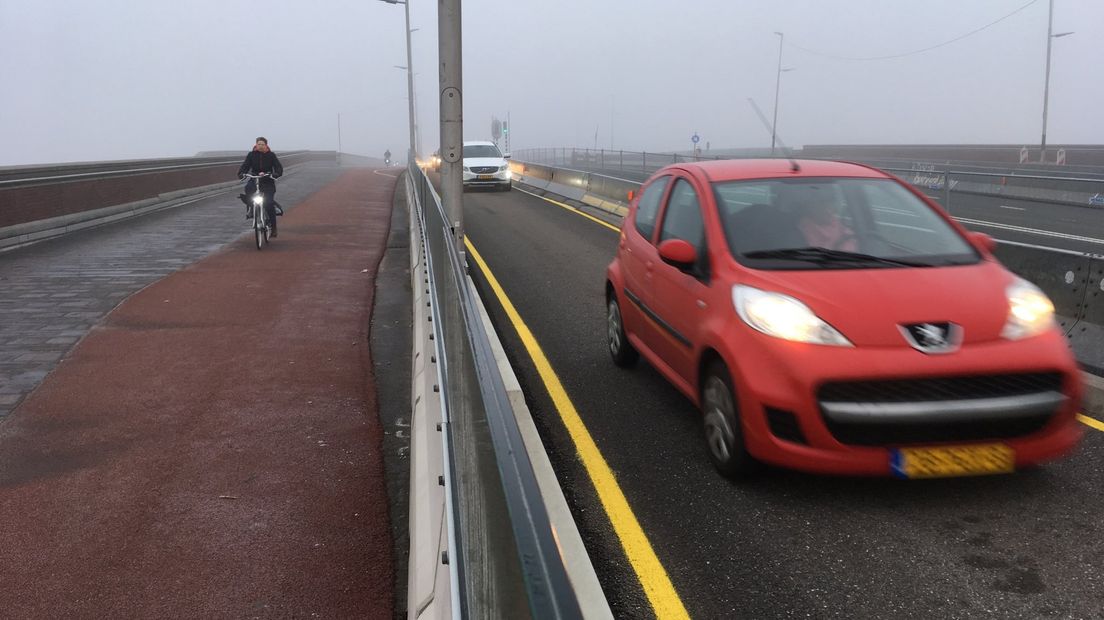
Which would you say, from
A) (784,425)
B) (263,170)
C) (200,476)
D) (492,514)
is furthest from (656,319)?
(263,170)

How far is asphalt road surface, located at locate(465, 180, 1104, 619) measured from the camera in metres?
3.30

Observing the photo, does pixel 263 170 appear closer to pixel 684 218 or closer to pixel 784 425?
pixel 684 218

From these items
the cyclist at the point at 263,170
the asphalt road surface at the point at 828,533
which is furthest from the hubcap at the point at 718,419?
the cyclist at the point at 263,170

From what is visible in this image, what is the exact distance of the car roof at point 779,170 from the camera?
5.37 m

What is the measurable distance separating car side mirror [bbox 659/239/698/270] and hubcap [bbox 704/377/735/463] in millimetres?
748

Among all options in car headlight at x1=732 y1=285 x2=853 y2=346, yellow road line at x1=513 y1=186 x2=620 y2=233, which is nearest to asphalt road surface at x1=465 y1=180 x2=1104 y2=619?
car headlight at x1=732 y1=285 x2=853 y2=346

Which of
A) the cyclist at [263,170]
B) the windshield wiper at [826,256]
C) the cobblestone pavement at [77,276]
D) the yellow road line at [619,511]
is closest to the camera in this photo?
the yellow road line at [619,511]

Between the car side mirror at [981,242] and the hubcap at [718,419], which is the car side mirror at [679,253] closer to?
the hubcap at [718,419]

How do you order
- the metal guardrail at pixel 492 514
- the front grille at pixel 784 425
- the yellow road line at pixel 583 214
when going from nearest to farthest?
the metal guardrail at pixel 492 514
the front grille at pixel 784 425
the yellow road line at pixel 583 214

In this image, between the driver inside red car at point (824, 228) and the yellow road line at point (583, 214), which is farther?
the yellow road line at point (583, 214)

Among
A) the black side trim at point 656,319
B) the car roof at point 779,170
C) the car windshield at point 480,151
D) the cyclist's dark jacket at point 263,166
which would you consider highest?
the car windshield at point 480,151

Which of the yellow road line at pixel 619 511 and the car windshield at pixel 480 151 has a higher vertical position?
the car windshield at pixel 480 151

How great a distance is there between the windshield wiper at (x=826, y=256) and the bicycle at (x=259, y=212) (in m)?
11.0

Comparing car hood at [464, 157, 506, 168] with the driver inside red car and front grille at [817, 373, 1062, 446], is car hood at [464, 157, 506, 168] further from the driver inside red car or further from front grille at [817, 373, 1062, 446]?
front grille at [817, 373, 1062, 446]
